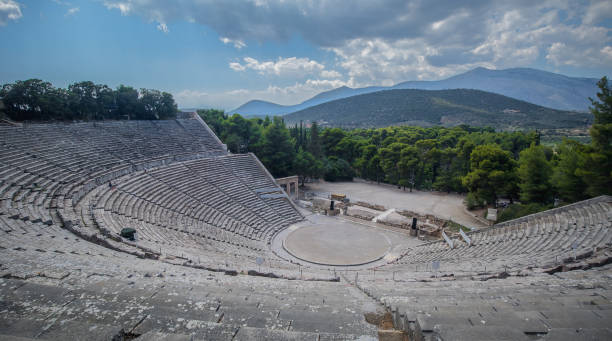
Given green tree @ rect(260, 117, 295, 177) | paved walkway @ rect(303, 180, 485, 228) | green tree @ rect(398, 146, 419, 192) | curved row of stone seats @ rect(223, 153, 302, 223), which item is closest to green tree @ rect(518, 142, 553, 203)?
paved walkway @ rect(303, 180, 485, 228)

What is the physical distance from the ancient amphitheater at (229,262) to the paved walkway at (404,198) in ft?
25.7

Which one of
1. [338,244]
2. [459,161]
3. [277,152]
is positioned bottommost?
[338,244]

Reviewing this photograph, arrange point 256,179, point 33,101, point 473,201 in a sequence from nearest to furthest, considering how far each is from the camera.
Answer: point 33,101 < point 256,179 < point 473,201

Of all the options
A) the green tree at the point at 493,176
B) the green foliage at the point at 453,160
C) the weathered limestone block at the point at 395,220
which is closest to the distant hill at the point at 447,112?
the green foliage at the point at 453,160

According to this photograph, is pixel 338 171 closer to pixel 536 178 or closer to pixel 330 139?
pixel 330 139

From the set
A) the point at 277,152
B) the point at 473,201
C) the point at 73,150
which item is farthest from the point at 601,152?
the point at 73,150

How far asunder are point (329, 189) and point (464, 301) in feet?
102

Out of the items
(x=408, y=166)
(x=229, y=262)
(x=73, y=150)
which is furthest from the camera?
(x=408, y=166)

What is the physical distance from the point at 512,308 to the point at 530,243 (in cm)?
1086

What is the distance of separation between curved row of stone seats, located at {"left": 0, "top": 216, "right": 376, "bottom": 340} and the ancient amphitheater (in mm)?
32

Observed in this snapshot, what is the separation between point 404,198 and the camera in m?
32.9

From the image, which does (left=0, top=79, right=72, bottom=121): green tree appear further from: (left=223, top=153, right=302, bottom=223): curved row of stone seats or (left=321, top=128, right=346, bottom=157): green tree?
(left=321, top=128, right=346, bottom=157): green tree

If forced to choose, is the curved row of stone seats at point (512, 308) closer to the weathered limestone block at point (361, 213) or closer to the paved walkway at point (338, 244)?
the paved walkway at point (338, 244)

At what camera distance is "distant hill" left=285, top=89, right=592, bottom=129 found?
10829cm
